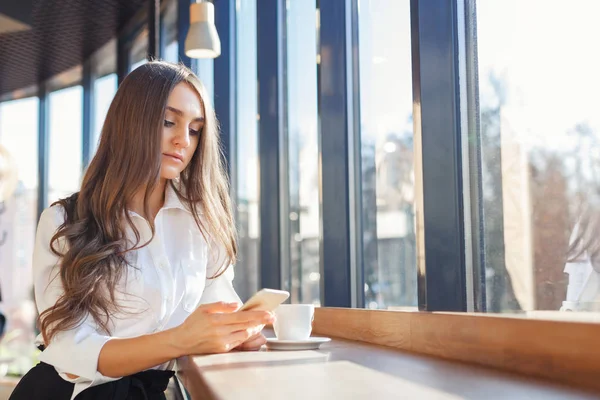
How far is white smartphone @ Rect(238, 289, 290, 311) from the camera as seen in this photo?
58.1 inches

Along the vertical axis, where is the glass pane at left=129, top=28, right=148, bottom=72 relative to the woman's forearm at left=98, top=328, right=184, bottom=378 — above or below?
above

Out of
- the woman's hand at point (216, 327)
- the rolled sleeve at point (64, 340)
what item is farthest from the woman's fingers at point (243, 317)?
the rolled sleeve at point (64, 340)

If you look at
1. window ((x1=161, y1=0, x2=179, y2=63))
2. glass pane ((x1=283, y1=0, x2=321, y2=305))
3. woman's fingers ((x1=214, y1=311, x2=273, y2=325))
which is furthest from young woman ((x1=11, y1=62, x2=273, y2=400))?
window ((x1=161, y1=0, x2=179, y2=63))

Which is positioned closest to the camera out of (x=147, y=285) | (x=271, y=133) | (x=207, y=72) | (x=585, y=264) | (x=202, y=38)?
(x=585, y=264)

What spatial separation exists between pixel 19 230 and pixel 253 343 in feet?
19.4

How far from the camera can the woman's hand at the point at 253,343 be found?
171 centimetres

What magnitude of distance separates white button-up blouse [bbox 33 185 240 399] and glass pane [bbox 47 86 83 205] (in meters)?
4.80

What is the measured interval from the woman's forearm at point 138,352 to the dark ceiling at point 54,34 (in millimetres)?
3919

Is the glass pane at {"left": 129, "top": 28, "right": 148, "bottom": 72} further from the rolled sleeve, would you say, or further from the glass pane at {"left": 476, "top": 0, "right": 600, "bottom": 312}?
the glass pane at {"left": 476, "top": 0, "right": 600, "bottom": 312}

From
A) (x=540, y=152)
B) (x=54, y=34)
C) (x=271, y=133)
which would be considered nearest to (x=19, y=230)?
(x=54, y=34)

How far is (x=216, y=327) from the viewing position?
1553mm

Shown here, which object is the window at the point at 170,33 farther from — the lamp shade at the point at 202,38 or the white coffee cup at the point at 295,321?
the white coffee cup at the point at 295,321

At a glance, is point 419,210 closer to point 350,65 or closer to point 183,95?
point 183,95

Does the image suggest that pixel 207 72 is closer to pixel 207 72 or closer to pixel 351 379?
pixel 207 72
